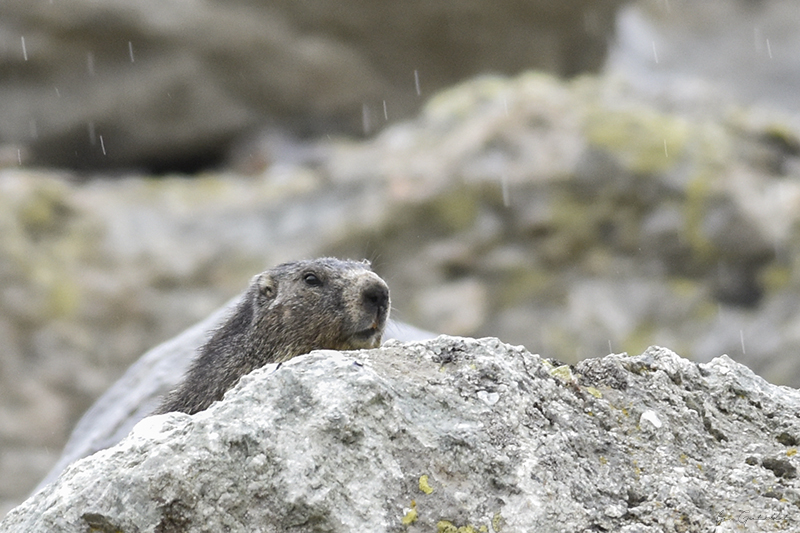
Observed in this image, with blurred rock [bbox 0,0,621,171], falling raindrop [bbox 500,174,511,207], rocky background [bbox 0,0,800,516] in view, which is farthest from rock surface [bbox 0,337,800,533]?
blurred rock [bbox 0,0,621,171]

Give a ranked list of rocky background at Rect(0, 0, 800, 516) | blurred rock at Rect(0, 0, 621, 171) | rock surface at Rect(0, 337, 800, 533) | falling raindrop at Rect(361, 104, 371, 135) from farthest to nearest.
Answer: falling raindrop at Rect(361, 104, 371, 135), blurred rock at Rect(0, 0, 621, 171), rocky background at Rect(0, 0, 800, 516), rock surface at Rect(0, 337, 800, 533)

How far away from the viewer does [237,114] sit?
17.8m

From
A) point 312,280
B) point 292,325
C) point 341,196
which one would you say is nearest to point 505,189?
point 341,196

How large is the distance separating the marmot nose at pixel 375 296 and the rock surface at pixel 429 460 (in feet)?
6.78

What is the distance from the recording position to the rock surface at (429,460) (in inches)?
109

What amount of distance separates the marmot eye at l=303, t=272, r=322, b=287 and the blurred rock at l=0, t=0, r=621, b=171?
12336 mm

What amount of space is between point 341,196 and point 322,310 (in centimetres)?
951

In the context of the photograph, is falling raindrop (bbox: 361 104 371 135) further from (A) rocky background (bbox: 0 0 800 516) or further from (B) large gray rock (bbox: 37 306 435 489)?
(B) large gray rock (bbox: 37 306 435 489)

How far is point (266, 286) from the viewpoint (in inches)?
236

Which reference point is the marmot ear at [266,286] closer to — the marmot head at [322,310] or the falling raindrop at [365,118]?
the marmot head at [322,310]

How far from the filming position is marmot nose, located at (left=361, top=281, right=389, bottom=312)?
5.38 metres

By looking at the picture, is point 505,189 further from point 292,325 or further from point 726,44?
point 726,44

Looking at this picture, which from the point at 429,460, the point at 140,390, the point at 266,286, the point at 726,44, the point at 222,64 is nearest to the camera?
the point at 429,460

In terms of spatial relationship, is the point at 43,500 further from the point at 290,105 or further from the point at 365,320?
the point at 290,105
